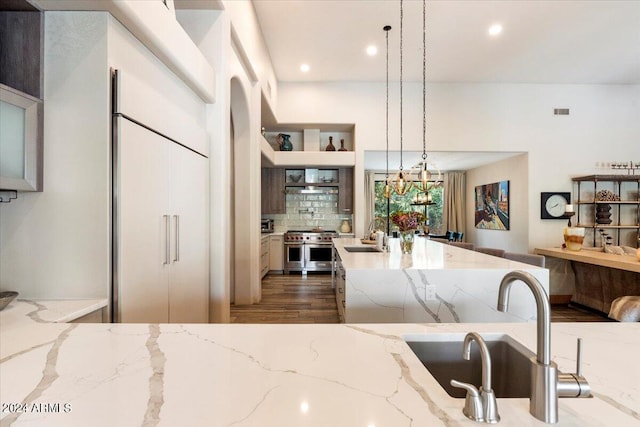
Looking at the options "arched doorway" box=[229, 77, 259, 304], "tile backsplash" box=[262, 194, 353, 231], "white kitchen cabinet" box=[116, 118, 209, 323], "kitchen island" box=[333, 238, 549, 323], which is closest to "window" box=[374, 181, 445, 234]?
"tile backsplash" box=[262, 194, 353, 231]

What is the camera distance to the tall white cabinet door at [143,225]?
1646 mm

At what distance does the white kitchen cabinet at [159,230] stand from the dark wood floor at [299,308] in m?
1.44

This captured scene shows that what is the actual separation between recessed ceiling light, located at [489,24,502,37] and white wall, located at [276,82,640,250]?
1.59 metres

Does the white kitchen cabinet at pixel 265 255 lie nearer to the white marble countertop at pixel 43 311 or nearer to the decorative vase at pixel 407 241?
the decorative vase at pixel 407 241

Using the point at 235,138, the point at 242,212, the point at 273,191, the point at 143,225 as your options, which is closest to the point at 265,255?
the point at 273,191

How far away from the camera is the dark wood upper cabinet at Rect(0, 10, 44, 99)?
5.02 ft

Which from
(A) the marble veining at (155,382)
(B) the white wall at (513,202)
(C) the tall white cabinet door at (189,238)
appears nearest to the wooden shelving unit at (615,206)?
(B) the white wall at (513,202)

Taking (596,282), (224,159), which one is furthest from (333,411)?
(596,282)

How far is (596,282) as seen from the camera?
15.2ft

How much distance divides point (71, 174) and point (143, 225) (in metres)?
0.42

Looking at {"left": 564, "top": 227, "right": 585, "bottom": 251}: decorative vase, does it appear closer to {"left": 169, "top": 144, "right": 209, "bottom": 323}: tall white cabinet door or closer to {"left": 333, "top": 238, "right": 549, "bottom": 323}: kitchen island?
{"left": 333, "top": 238, "right": 549, "bottom": 323}: kitchen island

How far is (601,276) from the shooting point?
4531 millimetres

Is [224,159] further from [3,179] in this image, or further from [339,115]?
[339,115]

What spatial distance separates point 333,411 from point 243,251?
12.5 ft
